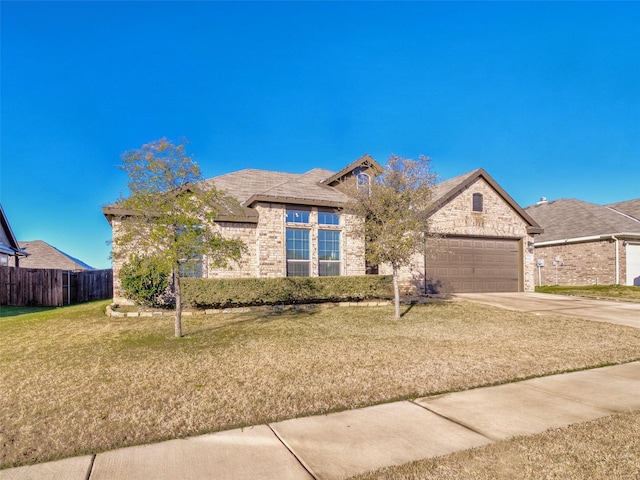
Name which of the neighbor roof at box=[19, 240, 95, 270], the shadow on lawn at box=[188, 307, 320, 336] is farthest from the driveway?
the neighbor roof at box=[19, 240, 95, 270]

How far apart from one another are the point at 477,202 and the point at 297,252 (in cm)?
1035

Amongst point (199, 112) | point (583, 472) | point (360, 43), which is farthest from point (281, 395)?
point (199, 112)

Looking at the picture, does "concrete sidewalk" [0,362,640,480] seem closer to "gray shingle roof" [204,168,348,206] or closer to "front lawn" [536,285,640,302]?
"gray shingle roof" [204,168,348,206]

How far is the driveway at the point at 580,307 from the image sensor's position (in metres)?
11.2

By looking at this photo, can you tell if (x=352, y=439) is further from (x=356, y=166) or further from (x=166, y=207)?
(x=356, y=166)

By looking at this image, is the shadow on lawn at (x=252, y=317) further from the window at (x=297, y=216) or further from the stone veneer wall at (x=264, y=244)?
the window at (x=297, y=216)

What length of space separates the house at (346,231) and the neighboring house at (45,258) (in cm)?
2272

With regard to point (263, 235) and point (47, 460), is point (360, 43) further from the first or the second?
point (47, 460)

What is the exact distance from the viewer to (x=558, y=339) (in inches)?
317

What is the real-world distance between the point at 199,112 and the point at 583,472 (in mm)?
27390

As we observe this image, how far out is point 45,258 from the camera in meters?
31.7

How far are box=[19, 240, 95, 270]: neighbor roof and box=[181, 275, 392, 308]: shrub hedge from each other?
26066 millimetres

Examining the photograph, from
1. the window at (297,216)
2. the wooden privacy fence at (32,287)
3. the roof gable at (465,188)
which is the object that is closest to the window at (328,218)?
the window at (297,216)

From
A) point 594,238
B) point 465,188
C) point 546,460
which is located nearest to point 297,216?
point 465,188
